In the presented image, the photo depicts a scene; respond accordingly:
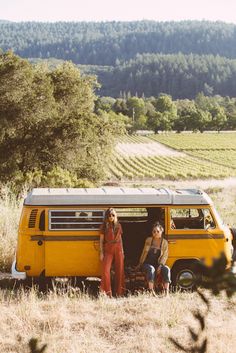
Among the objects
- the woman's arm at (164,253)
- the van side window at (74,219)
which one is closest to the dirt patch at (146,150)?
the van side window at (74,219)

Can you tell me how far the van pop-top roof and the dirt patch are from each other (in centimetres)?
7860

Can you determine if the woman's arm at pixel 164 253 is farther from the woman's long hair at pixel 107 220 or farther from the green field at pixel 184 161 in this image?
the green field at pixel 184 161

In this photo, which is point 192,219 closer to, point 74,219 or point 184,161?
point 74,219

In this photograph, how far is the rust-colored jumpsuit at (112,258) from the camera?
8.62 m

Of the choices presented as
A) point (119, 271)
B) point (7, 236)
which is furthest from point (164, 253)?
point (7, 236)

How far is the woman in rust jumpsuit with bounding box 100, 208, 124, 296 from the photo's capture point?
28.2 ft

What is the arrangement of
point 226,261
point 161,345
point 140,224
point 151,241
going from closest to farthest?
point 226,261, point 161,345, point 151,241, point 140,224

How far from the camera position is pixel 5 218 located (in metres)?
12.1

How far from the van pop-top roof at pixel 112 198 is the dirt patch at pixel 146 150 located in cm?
7860

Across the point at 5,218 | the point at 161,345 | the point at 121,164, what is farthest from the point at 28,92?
the point at 121,164

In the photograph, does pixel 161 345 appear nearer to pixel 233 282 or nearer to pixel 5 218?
pixel 233 282

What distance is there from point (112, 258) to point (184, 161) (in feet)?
243

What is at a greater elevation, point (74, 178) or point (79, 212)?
point (79, 212)

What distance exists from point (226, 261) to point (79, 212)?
778 centimetres
